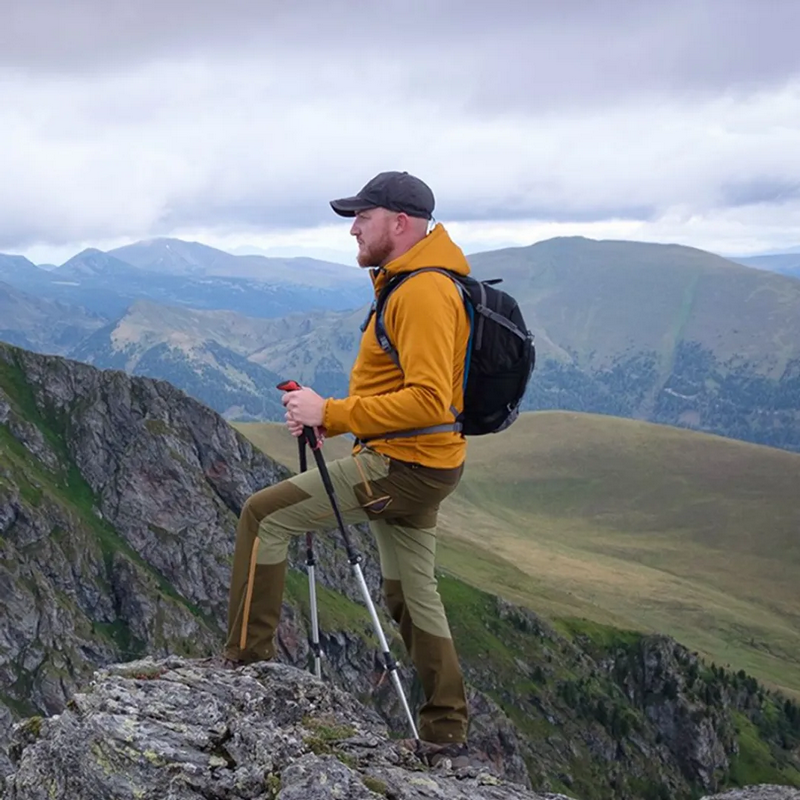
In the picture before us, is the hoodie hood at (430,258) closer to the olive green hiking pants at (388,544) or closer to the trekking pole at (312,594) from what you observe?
the olive green hiking pants at (388,544)

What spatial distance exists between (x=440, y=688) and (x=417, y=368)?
490 centimetres

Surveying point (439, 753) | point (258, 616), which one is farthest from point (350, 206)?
point (439, 753)

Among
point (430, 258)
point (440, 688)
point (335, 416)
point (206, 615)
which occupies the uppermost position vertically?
point (430, 258)

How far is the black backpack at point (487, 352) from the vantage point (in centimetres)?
1152

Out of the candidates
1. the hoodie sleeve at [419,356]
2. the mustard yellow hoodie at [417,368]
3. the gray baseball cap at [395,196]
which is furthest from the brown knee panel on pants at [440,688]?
the gray baseball cap at [395,196]

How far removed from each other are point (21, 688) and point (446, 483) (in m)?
94.4

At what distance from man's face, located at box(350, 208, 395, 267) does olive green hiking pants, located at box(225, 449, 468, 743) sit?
2882mm

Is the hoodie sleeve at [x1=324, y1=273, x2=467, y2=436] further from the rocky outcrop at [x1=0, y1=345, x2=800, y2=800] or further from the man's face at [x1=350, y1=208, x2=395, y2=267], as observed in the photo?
the rocky outcrop at [x1=0, y1=345, x2=800, y2=800]

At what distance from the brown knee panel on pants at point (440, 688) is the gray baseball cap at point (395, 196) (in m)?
6.23

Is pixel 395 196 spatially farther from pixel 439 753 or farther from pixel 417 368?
pixel 439 753

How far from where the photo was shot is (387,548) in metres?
13.0

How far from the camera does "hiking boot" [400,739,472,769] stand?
12266mm

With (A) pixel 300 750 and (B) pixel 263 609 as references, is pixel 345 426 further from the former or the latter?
(A) pixel 300 750

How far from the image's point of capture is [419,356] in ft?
35.7
